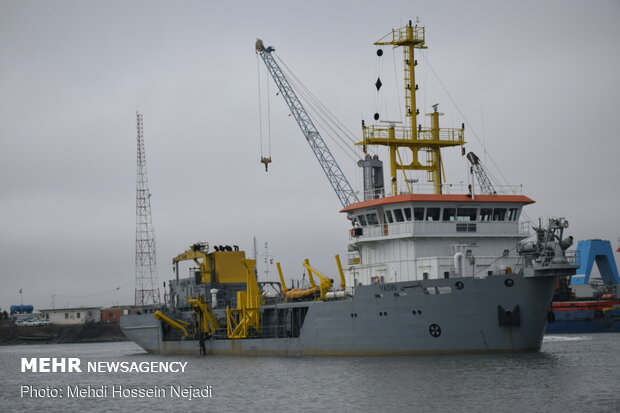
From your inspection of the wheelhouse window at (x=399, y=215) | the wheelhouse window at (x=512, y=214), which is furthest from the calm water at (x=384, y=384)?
the wheelhouse window at (x=399, y=215)

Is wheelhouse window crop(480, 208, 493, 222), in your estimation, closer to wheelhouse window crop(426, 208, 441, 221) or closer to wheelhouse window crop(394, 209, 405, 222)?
wheelhouse window crop(426, 208, 441, 221)

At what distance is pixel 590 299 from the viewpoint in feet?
259

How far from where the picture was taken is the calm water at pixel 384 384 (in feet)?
88.1

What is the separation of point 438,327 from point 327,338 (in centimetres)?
639

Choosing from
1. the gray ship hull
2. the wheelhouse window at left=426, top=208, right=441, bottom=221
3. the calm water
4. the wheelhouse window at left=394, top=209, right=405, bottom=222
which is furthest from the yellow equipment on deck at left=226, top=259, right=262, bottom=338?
the wheelhouse window at left=426, top=208, right=441, bottom=221

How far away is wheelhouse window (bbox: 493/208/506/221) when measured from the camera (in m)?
40.2

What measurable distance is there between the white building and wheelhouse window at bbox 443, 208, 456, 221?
7737 cm

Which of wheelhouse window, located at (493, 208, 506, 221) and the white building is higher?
wheelhouse window, located at (493, 208, 506, 221)

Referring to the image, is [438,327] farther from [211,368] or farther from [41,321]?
[41,321]

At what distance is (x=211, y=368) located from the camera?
4100 centimetres

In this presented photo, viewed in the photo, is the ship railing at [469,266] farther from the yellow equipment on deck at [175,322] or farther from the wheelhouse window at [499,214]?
the yellow equipment on deck at [175,322]

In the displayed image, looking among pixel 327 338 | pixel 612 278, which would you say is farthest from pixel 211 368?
pixel 612 278

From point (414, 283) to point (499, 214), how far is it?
6.43m

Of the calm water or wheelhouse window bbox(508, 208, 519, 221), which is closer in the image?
the calm water
